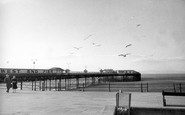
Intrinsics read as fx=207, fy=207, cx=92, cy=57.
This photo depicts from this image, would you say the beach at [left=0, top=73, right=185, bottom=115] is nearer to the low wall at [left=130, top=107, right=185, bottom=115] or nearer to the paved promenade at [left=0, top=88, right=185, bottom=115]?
the paved promenade at [left=0, top=88, right=185, bottom=115]

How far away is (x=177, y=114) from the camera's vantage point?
7.86 meters

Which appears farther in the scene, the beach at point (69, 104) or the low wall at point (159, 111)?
the beach at point (69, 104)

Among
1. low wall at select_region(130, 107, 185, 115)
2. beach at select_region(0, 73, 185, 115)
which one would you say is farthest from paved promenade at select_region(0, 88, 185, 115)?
low wall at select_region(130, 107, 185, 115)

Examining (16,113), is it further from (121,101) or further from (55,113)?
(121,101)

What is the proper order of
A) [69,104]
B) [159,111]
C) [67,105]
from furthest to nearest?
[69,104], [67,105], [159,111]

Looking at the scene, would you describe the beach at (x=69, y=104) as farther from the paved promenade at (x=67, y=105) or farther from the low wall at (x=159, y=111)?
the low wall at (x=159, y=111)

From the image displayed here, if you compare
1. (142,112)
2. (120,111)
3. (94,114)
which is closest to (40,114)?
(94,114)

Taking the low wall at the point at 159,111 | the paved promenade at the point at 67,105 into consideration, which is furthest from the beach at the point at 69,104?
the low wall at the point at 159,111

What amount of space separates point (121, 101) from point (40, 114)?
3146mm

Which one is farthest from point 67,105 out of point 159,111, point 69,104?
point 159,111

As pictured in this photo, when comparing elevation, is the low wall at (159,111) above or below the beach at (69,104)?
above

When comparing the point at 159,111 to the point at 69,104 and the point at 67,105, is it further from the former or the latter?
the point at 69,104

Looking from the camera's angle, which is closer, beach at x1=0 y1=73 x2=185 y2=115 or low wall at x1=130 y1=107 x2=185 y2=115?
low wall at x1=130 y1=107 x2=185 y2=115

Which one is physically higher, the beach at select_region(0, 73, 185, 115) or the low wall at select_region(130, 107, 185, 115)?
the low wall at select_region(130, 107, 185, 115)
